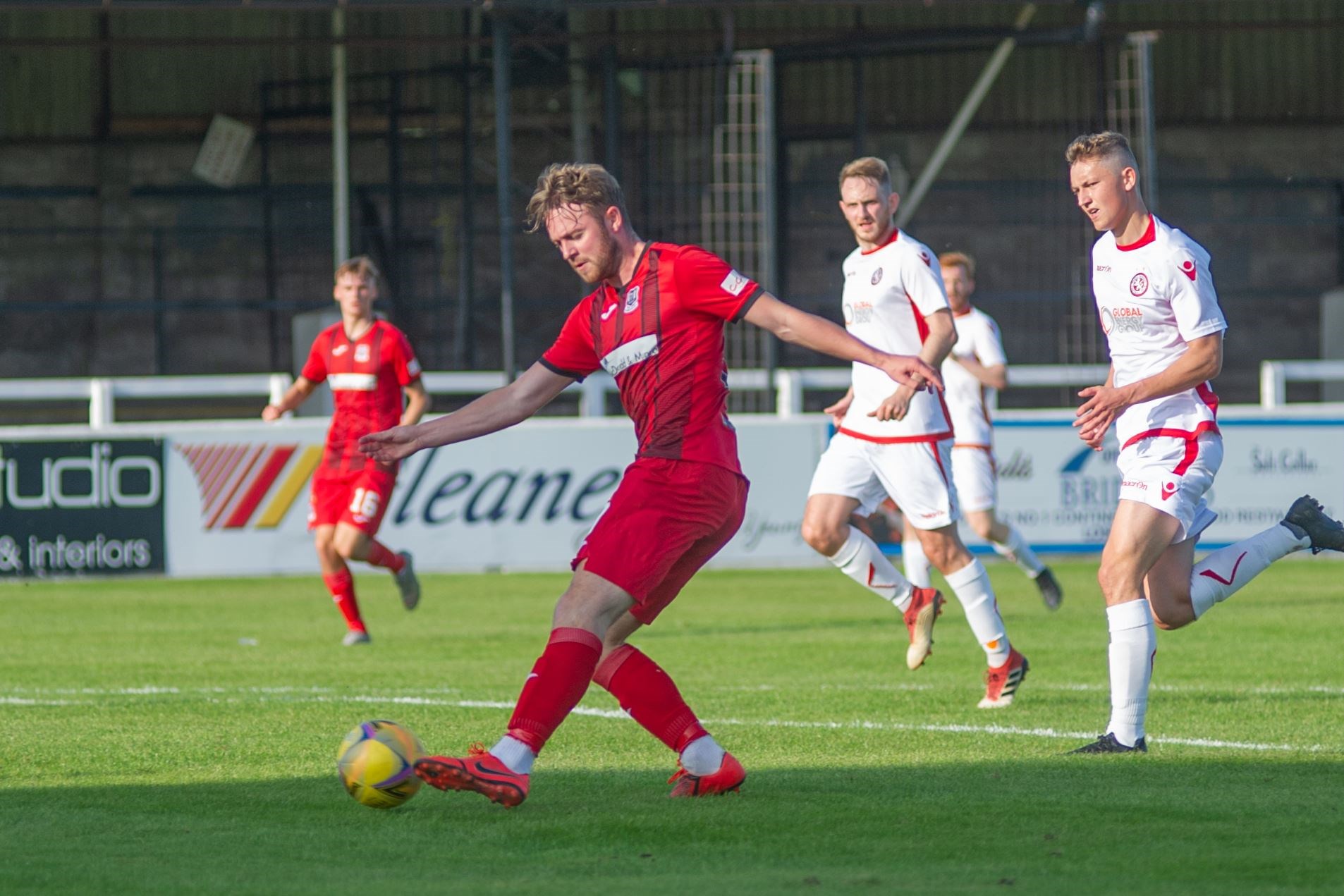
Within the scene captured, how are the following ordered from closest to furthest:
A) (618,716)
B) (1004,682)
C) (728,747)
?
(728,747)
(618,716)
(1004,682)

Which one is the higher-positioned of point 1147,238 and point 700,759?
point 1147,238

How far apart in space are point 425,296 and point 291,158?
10.0 ft

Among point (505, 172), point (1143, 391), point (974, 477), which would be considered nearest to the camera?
point (1143, 391)

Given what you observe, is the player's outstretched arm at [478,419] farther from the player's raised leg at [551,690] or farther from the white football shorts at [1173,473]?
the white football shorts at [1173,473]

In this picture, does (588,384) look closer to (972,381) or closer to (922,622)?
(972,381)

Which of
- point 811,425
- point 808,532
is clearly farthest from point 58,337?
point 808,532

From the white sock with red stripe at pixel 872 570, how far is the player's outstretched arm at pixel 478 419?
2948 millimetres

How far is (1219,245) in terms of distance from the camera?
99.5 feet

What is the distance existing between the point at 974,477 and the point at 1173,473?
565 cm

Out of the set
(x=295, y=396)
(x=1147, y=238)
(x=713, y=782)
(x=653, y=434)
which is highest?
(x=1147, y=238)

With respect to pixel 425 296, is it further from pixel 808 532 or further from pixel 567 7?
pixel 808 532

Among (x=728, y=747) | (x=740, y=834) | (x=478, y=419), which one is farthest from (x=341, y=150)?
(x=740, y=834)

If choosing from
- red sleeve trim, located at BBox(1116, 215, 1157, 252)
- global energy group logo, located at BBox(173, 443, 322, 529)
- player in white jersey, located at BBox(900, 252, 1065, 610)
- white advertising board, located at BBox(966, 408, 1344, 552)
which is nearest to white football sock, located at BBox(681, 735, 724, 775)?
red sleeve trim, located at BBox(1116, 215, 1157, 252)

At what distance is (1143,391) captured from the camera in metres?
6.29
